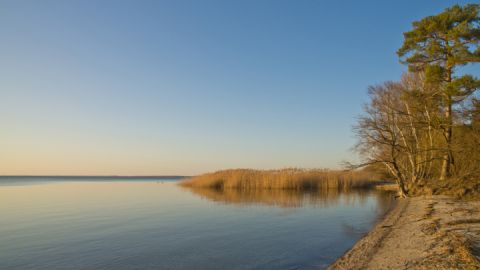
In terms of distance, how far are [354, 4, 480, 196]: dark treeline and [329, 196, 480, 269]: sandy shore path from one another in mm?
9279

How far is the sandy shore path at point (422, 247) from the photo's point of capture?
19.1 ft

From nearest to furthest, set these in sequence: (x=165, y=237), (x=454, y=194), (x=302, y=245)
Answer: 1. (x=302, y=245)
2. (x=165, y=237)
3. (x=454, y=194)

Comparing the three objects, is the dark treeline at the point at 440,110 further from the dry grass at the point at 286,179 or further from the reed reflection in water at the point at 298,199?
the dry grass at the point at 286,179

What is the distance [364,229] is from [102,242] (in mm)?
9680

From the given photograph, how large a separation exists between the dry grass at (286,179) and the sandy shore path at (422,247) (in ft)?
72.3

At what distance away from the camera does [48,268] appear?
23.5 ft

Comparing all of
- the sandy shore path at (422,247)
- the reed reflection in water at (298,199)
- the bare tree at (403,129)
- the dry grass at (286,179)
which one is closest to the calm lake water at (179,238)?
the sandy shore path at (422,247)

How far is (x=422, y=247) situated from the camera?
279 inches

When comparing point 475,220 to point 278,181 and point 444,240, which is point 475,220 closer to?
point 444,240

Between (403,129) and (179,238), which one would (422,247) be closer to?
(179,238)

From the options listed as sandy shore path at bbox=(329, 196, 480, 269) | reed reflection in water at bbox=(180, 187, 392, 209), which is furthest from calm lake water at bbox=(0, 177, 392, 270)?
reed reflection in water at bbox=(180, 187, 392, 209)

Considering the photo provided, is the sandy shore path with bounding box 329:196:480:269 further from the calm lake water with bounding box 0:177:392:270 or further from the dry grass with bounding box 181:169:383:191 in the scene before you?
the dry grass with bounding box 181:169:383:191

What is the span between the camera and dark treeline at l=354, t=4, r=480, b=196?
17344 mm


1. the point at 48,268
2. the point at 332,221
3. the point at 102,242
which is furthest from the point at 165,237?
the point at 332,221
